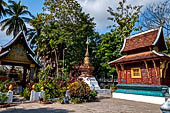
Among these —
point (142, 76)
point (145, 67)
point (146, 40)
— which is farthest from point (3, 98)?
point (146, 40)

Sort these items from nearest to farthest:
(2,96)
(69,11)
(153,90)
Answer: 1. (2,96)
2. (153,90)
3. (69,11)

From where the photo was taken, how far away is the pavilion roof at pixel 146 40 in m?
11.6

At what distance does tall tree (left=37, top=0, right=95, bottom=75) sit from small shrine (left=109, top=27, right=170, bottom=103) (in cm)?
936

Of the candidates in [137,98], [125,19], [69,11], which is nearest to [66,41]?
[69,11]

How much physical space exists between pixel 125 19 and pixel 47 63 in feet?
48.7

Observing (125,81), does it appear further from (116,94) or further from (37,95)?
(37,95)

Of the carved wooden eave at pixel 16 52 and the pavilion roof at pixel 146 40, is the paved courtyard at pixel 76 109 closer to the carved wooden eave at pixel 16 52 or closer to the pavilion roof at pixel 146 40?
the carved wooden eave at pixel 16 52

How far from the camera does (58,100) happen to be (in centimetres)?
928

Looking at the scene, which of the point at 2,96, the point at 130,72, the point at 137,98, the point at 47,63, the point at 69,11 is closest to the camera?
the point at 2,96

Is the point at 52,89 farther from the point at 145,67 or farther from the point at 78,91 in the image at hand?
the point at 145,67

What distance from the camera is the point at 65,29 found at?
22.2m

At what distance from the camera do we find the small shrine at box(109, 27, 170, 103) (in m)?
10.2

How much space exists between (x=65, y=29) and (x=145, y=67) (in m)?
14.4

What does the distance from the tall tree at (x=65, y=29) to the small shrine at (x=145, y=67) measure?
30.7 ft
